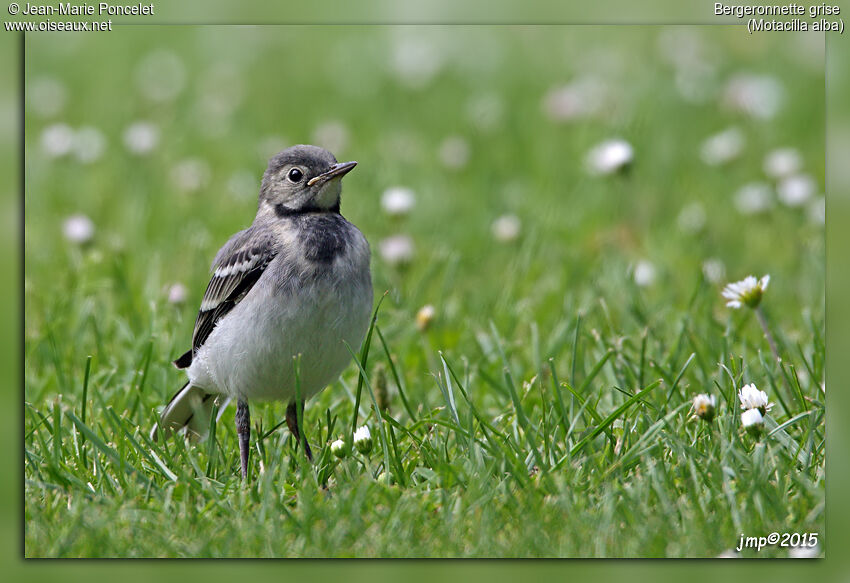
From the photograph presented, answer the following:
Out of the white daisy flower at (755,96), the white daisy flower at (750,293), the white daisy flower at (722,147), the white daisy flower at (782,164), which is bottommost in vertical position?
the white daisy flower at (750,293)

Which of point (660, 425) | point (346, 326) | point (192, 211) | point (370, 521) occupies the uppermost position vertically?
point (192, 211)

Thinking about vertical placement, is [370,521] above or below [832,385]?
below

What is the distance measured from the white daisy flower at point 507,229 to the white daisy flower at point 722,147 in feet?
6.39

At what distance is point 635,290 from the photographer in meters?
6.36

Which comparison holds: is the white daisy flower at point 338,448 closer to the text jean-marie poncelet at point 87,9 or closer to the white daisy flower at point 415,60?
the text jean-marie poncelet at point 87,9

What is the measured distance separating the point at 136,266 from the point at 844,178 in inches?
191

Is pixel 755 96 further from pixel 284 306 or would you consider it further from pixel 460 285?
→ pixel 284 306

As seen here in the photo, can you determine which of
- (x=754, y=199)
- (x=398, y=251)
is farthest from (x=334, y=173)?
(x=754, y=199)

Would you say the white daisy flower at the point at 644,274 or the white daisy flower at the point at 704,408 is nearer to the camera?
the white daisy flower at the point at 704,408

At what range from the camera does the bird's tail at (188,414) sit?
477 cm

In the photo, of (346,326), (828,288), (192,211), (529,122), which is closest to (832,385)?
(828,288)

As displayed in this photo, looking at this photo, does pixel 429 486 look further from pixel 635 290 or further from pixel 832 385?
pixel 635 290

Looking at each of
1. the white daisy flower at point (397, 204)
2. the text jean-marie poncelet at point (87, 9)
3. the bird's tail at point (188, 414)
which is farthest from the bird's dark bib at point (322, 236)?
the white daisy flower at point (397, 204)

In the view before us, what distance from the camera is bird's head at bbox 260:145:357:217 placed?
4906 millimetres
